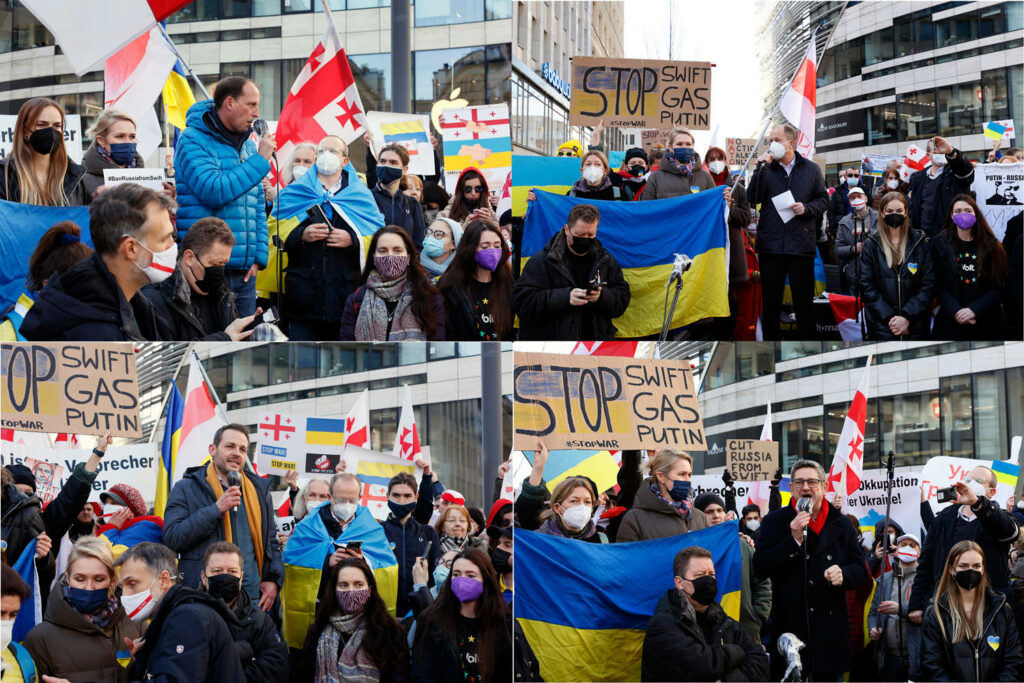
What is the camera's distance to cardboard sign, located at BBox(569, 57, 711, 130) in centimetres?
819

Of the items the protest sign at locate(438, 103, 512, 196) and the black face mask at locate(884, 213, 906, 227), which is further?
the protest sign at locate(438, 103, 512, 196)

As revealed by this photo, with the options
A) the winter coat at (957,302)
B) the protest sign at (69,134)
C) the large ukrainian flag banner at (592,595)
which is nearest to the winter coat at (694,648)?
the large ukrainian flag banner at (592,595)

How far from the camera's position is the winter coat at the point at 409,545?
6.85 meters

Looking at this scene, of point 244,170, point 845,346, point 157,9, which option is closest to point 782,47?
point 845,346

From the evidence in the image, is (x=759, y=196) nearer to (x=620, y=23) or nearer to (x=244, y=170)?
(x=620, y=23)

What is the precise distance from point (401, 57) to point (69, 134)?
2172 millimetres

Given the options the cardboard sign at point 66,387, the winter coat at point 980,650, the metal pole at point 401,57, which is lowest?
the winter coat at point 980,650

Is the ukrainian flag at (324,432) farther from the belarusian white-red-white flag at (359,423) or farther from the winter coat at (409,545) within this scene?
the winter coat at (409,545)

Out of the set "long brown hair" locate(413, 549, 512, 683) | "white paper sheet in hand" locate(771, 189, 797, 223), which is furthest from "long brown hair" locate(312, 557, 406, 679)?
"white paper sheet in hand" locate(771, 189, 797, 223)

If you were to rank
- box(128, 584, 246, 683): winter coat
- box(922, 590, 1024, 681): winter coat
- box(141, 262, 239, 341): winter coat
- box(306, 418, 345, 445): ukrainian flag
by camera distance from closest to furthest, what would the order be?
box(128, 584, 246, 683): winter coat, box(141, 262, 239, 341): winter coat, box(922, 590, 1024, 681): winter coat, box(306, 418, 345, 445): ukrainian flag

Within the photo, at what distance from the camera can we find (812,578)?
23.4 ft

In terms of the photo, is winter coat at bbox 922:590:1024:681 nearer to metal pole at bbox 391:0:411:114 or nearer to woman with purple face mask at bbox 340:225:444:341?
woman with purple face mask at bbox 340:225:444:341

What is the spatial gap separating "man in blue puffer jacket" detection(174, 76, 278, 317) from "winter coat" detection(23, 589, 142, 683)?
184 cm

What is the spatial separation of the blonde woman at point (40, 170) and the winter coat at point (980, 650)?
552 cm
